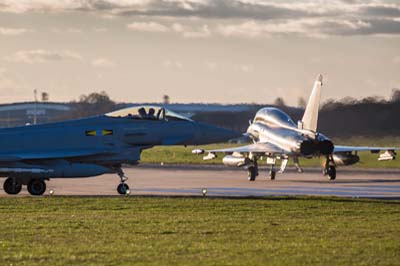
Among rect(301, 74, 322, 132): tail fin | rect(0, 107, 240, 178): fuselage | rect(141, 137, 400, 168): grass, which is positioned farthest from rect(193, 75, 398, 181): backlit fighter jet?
rect(0, 107, 240, 178): fuselage

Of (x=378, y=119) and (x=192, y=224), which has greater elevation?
(x=378, y=119)

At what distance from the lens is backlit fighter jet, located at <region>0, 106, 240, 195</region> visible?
28016mm

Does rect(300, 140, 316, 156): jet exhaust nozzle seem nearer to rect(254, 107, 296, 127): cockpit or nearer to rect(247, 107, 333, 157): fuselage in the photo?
rect(247, 107, 333, 157): fuselage

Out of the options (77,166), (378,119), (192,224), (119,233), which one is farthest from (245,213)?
(378,119)

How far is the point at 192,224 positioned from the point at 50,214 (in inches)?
142

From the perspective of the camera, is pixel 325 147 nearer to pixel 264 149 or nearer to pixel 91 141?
pixel 264 149

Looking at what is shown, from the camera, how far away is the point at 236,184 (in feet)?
121

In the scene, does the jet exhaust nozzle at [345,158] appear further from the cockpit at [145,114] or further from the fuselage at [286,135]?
the cockpit at [145,114]

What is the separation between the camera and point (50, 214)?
21422 millimetres

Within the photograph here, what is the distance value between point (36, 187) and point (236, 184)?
10.3 meters

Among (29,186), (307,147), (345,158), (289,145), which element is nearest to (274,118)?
(289,145)

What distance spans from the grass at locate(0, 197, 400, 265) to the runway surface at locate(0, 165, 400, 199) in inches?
181

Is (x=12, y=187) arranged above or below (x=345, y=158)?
below

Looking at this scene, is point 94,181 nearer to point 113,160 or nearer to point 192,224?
point 113,160
